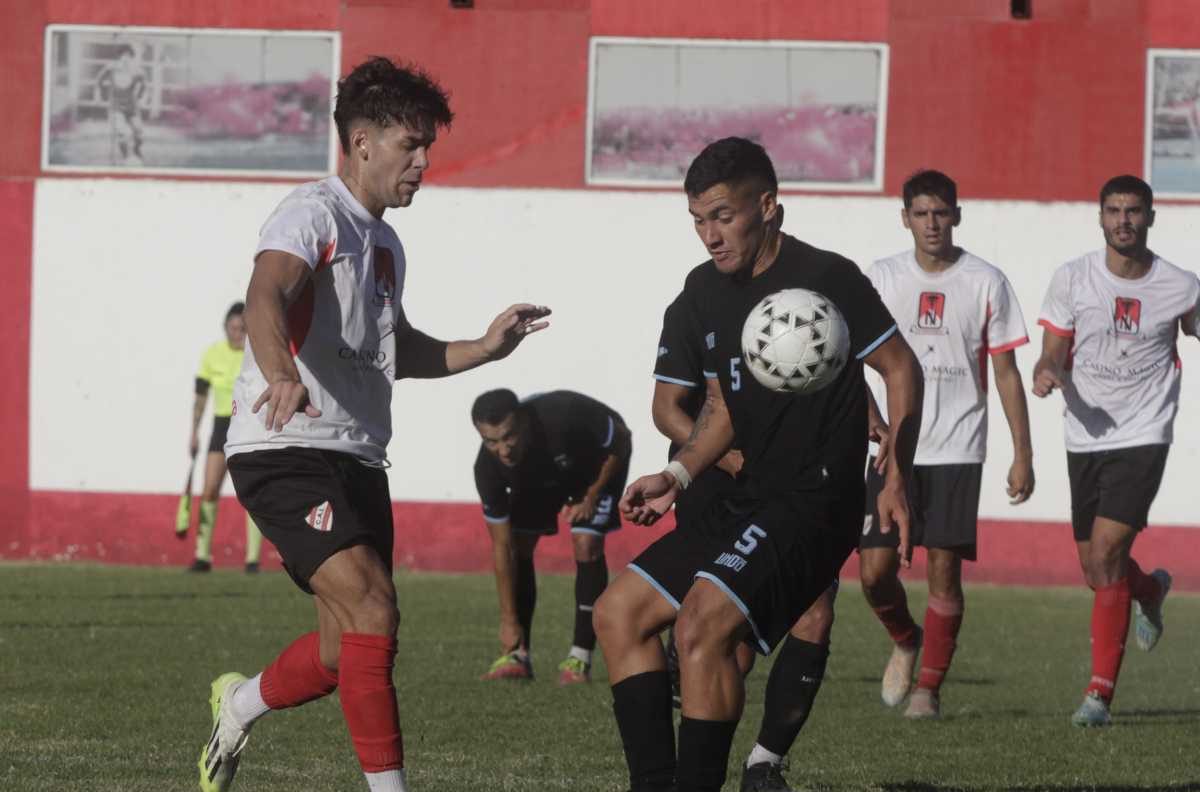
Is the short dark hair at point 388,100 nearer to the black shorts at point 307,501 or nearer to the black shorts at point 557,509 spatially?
the black shorts at point 307,501

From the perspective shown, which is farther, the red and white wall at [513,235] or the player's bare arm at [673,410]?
the red and white wall at [513,235]

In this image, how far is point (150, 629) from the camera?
42.6 ft

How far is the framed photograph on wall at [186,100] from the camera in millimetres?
19672

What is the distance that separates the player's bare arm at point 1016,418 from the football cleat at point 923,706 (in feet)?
3.35

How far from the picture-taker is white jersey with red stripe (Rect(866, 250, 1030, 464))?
979 centimetres

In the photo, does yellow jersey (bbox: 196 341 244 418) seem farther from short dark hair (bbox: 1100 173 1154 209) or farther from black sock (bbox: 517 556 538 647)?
short dark hair (bbox: 1100 173 1154 209)

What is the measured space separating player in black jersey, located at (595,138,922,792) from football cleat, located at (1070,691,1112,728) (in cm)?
312

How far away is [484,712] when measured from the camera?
9359 millimetres

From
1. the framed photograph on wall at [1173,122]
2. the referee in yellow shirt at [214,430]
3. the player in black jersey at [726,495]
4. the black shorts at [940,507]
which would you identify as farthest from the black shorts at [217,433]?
the player in black jersey at [726,495]

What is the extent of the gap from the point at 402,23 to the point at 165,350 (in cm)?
399

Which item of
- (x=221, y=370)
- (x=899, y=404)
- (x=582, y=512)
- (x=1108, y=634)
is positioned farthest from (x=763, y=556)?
(x=221, y=370)

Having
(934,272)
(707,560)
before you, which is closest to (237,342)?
(934,272)

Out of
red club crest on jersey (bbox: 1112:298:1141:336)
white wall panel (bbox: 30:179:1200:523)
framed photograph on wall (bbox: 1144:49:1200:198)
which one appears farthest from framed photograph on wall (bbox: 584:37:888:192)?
red club crest on jersey (bbox: 1112:298:1141:336)

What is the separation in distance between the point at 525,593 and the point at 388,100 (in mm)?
5162
